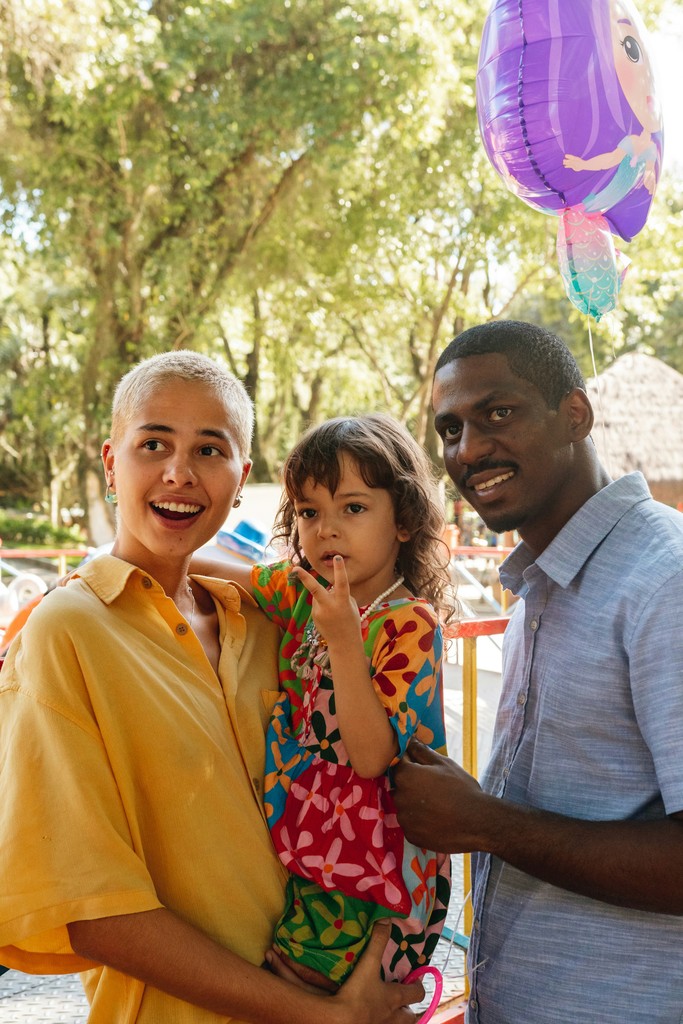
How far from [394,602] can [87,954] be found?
0.95 metres

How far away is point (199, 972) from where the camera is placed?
149 centimetres

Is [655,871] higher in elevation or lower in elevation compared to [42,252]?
lower

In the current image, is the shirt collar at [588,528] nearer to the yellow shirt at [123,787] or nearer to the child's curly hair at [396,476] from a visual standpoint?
the child's curly hair at [396,476]

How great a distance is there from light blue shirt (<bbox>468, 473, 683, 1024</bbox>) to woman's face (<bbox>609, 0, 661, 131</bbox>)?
2708 millimetres

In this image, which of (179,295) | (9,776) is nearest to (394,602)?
(9,776)

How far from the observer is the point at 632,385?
14555 millimetres

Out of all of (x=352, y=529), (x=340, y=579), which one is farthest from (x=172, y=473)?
(x=352, y=529)

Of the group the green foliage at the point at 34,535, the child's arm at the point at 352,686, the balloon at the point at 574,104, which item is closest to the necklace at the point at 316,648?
the child's arm at the point at 352,686

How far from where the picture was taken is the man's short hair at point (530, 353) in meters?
1.91

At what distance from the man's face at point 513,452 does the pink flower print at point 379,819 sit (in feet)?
2.09

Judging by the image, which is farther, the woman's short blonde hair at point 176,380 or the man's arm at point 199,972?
the woman's short blonde hair at point 176,380

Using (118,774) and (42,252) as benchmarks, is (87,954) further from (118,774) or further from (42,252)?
(42,252)

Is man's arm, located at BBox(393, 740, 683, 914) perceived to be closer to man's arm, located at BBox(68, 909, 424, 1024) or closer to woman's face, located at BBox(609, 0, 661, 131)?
man's arm, located at BBox(68, 909, 424, 1024)

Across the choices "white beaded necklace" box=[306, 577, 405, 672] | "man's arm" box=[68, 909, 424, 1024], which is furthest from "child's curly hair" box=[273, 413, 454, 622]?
"man's arm" box=[68, 909, 424, 1024]
